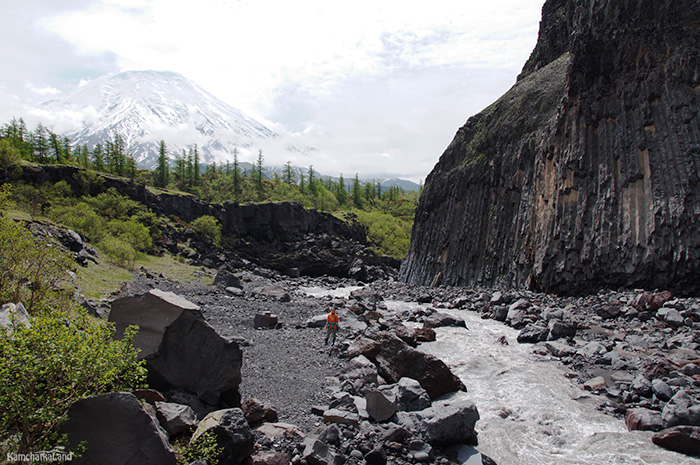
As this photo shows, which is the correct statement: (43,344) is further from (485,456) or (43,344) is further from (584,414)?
(584,414)

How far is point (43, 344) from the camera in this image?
5.59 m

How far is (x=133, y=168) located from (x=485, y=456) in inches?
3839

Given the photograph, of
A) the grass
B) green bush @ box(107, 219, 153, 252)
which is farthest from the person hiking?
green bush @ box(107, 219, 153, 252)

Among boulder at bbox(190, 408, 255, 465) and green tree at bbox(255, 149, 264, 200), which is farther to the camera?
green tree at bbox(255, 149, 264, 200)

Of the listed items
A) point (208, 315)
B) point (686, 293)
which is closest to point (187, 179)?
point (208, 315)

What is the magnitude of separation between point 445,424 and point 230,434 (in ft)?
17.1

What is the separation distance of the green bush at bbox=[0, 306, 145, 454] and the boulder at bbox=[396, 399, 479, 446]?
6858 millimetres

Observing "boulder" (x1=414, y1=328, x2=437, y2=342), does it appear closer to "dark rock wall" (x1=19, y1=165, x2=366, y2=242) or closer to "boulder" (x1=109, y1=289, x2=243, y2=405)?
"boulder" (x1=109, y1=289, x2=243, y2=405)

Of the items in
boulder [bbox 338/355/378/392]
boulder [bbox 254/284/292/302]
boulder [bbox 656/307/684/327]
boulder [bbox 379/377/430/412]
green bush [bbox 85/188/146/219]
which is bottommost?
boulder [bbox 254/284/292/302]

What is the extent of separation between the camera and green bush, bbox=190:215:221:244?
215ft

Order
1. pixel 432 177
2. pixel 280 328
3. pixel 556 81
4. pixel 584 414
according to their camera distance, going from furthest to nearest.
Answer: pixel 432 177 < pixel 556 81 < pixel 280 328 < pixel 584 414

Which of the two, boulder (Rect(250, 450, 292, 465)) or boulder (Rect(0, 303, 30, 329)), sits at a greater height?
boulder (Rect(0, 303, 30, 329))

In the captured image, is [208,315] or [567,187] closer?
[208,315]

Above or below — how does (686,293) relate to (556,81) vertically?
below
